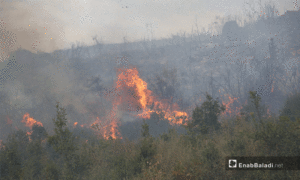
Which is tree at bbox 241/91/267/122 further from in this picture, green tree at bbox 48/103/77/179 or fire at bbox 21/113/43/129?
fire at bbox 21/113/43/129

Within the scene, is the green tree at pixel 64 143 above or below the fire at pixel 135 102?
above

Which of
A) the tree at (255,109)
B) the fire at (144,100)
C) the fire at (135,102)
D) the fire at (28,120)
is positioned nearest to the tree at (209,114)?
the tree at (255,109)

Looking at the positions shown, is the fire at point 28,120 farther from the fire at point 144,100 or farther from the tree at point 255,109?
the tree at point 255,109

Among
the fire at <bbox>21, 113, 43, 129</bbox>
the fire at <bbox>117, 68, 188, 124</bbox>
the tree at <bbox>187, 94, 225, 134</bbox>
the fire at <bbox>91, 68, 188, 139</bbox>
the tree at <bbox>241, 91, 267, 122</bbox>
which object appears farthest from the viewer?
the fire at <bbox>117, 68, 188, 124</bbox>

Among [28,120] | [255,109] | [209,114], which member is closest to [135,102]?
[28,120]

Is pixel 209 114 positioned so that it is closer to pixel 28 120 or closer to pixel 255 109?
pixel 255 109

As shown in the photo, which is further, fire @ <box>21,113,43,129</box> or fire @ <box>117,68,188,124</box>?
fire @ <box>117,68,188,124</box>

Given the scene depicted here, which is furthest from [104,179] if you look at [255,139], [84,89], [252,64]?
[252,64]

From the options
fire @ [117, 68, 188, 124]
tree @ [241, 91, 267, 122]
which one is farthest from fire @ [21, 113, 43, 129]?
tree @ [241, 91, 267, 122]

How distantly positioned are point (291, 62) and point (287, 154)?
371ft

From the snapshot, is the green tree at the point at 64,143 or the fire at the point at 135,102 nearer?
the green tree at the point at 64,143

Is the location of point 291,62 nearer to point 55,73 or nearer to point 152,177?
point 152,177

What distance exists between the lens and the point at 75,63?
122 meters

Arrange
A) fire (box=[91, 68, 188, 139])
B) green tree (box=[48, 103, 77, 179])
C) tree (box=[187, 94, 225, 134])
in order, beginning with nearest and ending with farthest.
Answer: green tree (box=[48, 103, 77, 179]) < tree (box=[187, 94, 225, 134]) < fire (box=[91, 68, 188, 139])
